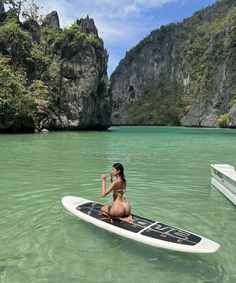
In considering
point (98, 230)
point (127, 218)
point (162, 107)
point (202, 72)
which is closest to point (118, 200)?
point (127, 218)

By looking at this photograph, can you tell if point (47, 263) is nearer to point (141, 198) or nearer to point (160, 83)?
point (141, 198)

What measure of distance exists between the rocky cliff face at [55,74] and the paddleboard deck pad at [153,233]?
45608mm

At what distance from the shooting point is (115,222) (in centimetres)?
793

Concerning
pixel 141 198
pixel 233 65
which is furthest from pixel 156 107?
pixel 141 198

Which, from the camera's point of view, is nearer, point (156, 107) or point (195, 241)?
point (195, 241)

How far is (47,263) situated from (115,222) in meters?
1.78

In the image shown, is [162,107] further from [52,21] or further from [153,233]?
[153,233]

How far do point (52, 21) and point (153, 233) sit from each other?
75.5 m

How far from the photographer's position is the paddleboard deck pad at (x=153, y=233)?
662 centimetres

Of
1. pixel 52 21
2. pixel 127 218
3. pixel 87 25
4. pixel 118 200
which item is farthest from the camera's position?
pixel 87 25

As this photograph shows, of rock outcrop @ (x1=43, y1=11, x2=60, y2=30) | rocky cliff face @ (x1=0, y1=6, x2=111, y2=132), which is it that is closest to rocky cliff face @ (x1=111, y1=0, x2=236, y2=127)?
rocky cliff face @ (x1=0, y1=6, x2=111, y2=132)

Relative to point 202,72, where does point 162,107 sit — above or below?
below

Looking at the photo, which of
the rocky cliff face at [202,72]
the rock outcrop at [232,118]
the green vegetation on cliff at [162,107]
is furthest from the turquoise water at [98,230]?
the green vegetation on cliff at [162,107]

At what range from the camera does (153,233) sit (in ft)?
23.7
